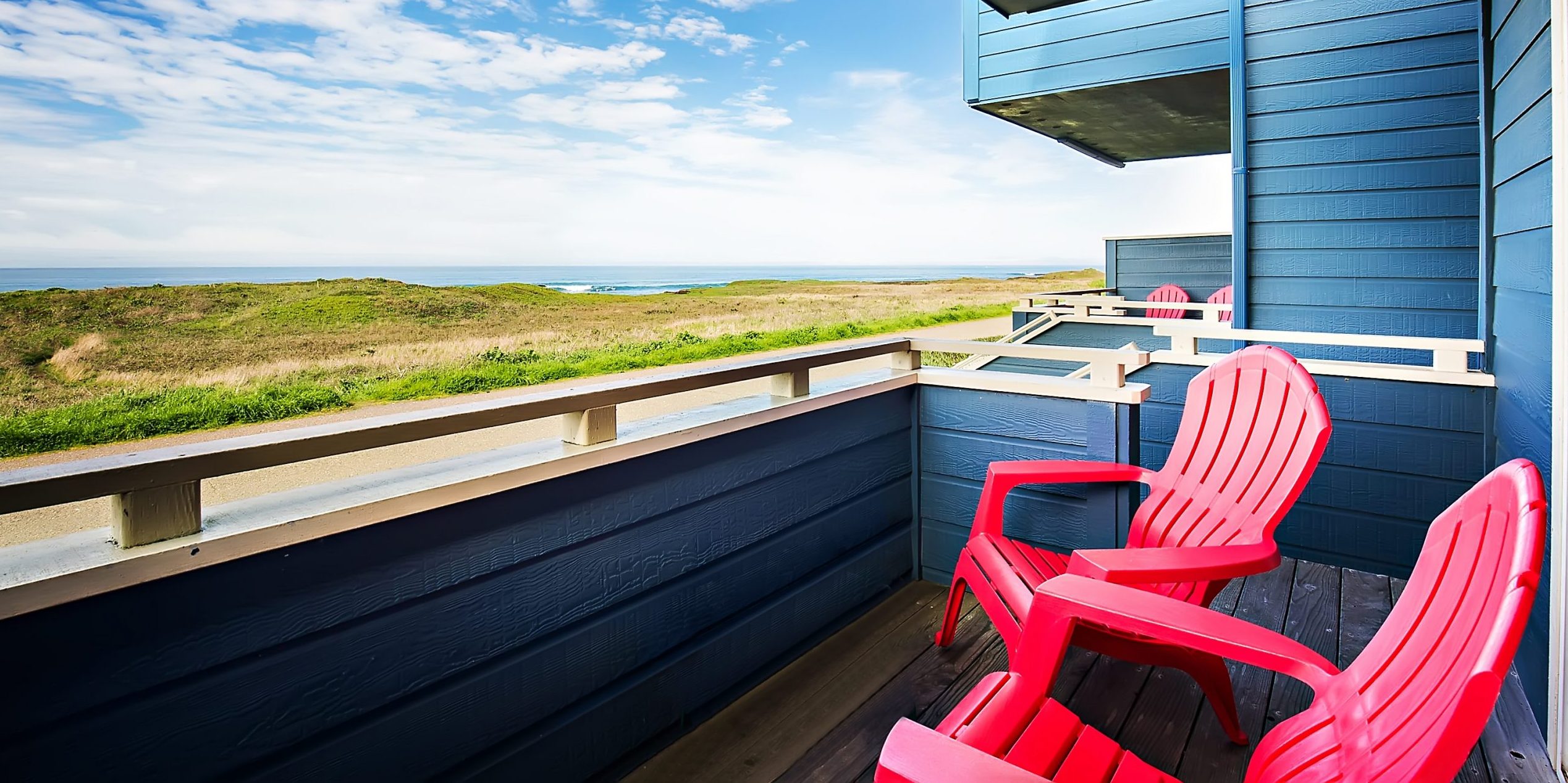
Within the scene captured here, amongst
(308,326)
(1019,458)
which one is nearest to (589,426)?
(1019,458)

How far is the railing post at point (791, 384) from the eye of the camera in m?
2.03

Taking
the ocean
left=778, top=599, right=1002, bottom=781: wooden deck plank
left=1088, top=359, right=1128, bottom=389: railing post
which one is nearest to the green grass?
the ocean

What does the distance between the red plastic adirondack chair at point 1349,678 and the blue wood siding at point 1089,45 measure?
3579 millimetres

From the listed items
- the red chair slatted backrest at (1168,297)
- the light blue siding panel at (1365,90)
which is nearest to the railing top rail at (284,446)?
the light blue siding panel at (1365,90)

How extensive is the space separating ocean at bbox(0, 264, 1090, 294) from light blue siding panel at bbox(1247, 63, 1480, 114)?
962 cm

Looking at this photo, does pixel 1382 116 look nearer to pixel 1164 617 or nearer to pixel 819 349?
pixel 819 349

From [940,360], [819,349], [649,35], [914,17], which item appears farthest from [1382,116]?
[914,17]

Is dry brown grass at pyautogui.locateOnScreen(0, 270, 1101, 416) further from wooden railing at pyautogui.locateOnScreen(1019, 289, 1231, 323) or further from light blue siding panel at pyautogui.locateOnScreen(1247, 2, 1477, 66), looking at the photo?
light blue siding panel at pyautogui.locateOnScreen(1247, 2, 1477, 66)

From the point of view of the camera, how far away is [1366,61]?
3.28 metres

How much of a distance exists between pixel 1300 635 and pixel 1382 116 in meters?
2.31

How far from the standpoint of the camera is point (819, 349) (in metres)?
2.19

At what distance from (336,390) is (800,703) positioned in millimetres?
7816

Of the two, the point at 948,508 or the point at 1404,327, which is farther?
the point at 1404,327

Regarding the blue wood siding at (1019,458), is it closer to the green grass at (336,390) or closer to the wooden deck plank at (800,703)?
the wooden deck plank at (800,703)
